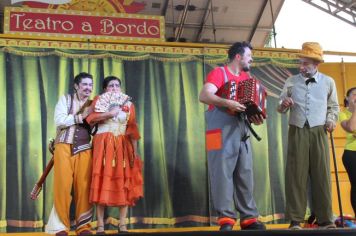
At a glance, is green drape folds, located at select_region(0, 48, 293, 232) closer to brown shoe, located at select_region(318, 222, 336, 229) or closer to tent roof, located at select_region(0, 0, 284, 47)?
brown shoe, located at select_region(318, 222, 336, 229)

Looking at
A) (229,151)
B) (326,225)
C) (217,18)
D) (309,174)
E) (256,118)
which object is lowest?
(326,225)

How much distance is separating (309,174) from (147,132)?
2.02 m

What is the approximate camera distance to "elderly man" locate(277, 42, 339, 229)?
361 cm

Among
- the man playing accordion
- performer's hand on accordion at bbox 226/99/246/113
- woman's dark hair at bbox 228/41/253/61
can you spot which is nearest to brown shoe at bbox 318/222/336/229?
the man playing accordion

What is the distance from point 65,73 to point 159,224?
1.85 meters

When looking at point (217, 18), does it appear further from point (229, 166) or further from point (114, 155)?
point (229, 166)

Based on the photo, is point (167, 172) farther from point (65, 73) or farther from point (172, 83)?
point (65, 73)

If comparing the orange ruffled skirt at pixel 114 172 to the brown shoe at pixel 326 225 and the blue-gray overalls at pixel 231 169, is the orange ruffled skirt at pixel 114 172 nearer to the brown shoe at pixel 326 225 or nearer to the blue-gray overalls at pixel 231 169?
the blue-gray overalls at pixel 231 169

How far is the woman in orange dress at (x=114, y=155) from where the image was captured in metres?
3.82

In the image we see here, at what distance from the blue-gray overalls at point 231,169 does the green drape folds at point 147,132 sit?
169 cm

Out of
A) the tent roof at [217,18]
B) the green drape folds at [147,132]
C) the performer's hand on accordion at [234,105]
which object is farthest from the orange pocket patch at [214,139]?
the tent roof at [217,18]

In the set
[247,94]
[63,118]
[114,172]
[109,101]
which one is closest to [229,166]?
[247,94]

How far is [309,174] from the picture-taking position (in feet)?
12.2

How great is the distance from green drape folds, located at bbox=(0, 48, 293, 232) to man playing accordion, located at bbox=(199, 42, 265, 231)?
1.67 m
